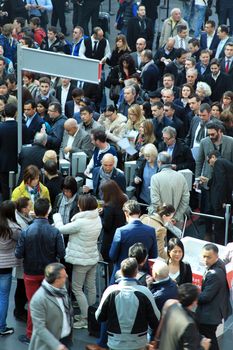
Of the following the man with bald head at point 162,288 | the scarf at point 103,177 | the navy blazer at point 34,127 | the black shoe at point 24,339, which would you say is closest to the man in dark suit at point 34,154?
the scarf at point 103,177

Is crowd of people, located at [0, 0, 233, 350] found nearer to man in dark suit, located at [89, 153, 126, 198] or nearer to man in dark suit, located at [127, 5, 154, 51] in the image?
man in dark suit, located at [89, 153, 126, 198]

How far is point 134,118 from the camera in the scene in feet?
47.8

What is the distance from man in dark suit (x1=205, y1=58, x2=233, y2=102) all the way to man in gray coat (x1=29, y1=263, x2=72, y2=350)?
8.60 meters

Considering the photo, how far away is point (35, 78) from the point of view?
694 inches

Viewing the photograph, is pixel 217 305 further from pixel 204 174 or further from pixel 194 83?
pixel 194 83

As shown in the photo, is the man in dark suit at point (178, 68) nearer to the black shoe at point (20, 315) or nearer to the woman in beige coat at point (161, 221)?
the woman in beige coat at point (161, 221)

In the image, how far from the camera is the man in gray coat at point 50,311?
30.0ft

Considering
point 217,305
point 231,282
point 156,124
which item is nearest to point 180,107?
point 156,124

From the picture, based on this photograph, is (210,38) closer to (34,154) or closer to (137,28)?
(137,28)

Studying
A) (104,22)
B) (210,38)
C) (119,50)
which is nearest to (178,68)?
(119,50)

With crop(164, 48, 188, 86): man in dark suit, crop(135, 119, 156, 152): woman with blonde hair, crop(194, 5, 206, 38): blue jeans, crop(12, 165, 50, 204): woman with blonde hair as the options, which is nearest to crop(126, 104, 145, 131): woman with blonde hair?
crop(135, 119, 156, 152): woman with blonde hair

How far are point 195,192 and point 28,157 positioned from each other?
2485 millimetres

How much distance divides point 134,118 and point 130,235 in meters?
4.18

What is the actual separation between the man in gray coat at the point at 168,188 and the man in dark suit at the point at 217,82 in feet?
16.4
